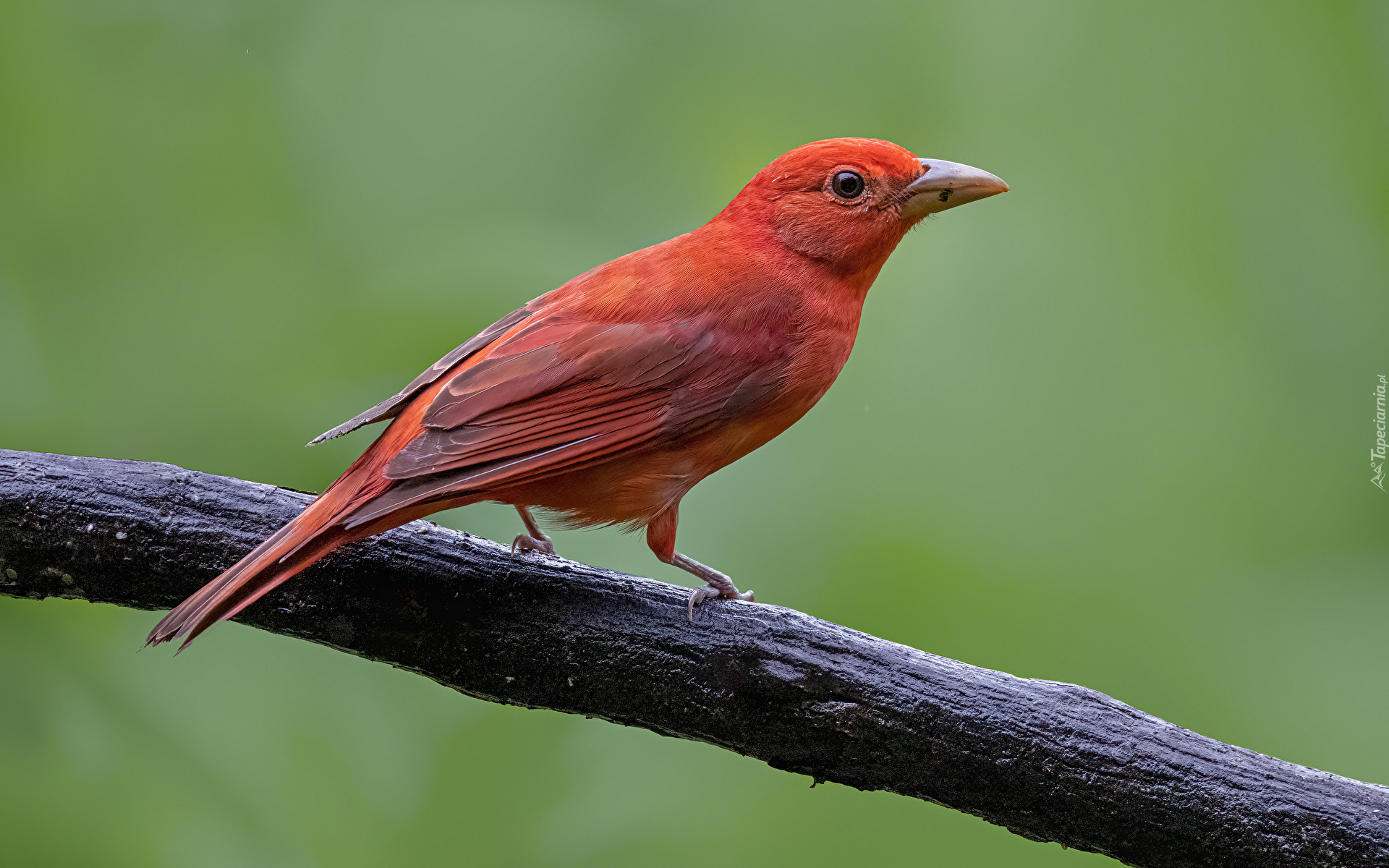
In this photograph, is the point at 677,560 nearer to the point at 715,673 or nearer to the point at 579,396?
the point at 715,673

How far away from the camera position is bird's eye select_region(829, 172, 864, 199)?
263 cm

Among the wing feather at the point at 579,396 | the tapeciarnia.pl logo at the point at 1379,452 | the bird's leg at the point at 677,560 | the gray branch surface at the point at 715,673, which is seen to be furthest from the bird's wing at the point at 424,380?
the tapeciarnia.pl logo at the point at 1379,452

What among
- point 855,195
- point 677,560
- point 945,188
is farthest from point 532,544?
point 945,188

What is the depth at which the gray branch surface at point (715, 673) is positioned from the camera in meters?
2.22

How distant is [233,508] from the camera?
7.99 feet

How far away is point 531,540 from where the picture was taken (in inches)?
111

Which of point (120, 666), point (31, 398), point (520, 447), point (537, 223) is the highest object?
point (537, 223)

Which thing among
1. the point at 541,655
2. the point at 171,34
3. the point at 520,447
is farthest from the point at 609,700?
the point at 171,34

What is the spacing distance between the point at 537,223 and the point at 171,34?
134 cm

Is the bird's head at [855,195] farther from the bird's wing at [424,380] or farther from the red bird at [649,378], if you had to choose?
the bird's wing at [424,380]

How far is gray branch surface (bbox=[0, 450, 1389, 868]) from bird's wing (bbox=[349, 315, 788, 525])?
310 mm

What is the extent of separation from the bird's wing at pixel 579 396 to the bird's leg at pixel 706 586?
1.09 ft

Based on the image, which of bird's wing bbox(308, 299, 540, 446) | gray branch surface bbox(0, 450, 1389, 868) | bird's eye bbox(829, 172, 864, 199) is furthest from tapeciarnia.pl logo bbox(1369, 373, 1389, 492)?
bird's wing bbox(308, 299, 540, 446)

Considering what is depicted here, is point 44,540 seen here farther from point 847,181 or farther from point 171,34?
point 171,34
